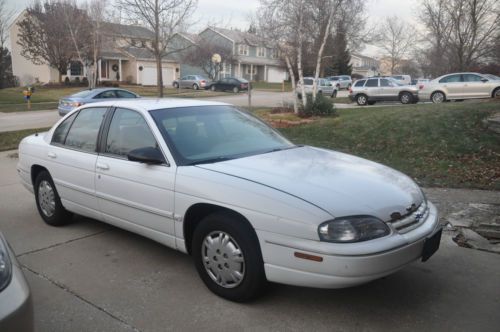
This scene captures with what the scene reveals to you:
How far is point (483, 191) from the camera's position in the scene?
666cm

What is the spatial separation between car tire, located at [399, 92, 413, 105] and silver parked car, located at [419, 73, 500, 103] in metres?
1.31

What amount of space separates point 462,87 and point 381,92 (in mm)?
4149

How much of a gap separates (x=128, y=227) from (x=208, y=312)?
1.33 m

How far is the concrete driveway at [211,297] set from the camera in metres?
3.25

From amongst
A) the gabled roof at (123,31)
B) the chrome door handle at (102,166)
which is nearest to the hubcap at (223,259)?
the chrome door handle at (102,166)

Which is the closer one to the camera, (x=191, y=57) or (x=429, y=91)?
(x=429, y=91)

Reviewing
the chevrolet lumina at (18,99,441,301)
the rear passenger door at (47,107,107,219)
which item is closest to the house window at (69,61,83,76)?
the rear passenger door at (47,107,107,219)

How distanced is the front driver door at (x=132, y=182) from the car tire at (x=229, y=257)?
388mm

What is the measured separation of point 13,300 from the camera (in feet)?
7.29

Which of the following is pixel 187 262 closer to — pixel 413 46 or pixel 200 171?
pixel 200 171

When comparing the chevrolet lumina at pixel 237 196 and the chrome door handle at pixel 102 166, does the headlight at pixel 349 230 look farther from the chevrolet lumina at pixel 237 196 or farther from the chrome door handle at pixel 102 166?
the chrome door handle at pixel 102 166

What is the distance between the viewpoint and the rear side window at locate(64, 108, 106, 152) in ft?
15.8

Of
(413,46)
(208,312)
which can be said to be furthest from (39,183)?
(413,46)

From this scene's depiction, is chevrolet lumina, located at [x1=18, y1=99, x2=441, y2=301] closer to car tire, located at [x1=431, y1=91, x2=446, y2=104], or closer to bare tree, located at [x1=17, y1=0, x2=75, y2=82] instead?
car tire, located at [x1=431, y1=91, x2=446, y2=104]
